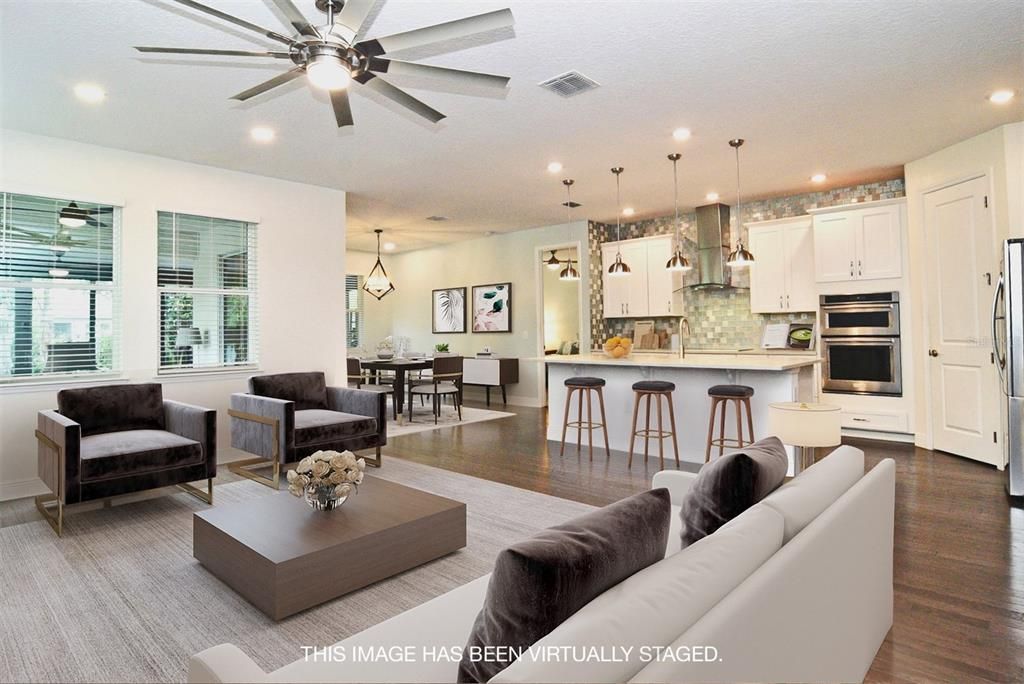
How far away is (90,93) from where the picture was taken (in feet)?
11.9

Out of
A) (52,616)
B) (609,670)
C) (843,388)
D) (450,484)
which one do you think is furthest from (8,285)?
(843,388)

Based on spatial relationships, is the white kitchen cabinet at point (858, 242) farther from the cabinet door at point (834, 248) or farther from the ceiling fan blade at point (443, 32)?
the ceiling fan blade at point (443, 32)

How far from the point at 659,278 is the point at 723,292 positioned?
2.81ft

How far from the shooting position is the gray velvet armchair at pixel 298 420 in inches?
169

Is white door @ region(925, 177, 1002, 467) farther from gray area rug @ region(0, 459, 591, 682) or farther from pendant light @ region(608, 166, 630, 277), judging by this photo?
gray area rug @ region(0, 459, 591, 682)

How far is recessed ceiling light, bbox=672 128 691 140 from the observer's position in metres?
4.46

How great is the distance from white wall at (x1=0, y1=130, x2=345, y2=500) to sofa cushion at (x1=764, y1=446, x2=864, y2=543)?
16.4 feet

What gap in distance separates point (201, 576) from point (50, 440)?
174 cm

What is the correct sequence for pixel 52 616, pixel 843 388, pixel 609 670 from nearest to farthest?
pixel 609 670
pixel 52 616
pixel 843 388

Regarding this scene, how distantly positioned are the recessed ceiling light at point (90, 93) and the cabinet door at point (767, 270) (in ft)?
21.2

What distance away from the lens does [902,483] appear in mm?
4219

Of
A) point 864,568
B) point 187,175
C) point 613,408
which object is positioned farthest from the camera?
point 613,408

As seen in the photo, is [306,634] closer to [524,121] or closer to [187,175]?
[524,121]

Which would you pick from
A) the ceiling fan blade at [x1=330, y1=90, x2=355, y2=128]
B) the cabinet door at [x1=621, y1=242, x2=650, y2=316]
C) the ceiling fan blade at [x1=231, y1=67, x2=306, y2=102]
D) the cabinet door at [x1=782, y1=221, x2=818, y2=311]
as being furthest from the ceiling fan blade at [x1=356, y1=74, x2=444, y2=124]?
the cabinet door at [x1=621, y1=242, x2=650, y2=316]
